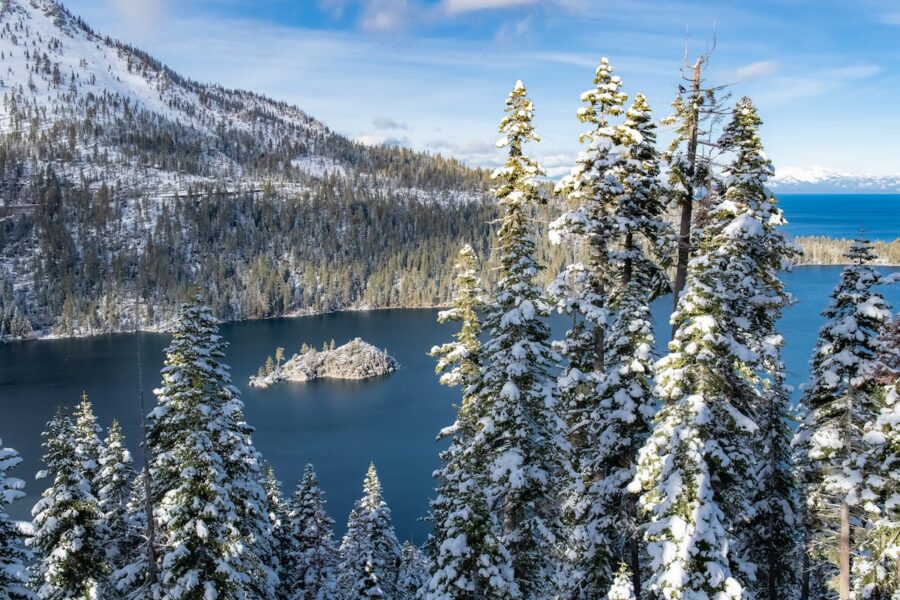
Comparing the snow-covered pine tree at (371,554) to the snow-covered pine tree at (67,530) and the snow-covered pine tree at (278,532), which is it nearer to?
the snow-covered pine tree at (278,532)

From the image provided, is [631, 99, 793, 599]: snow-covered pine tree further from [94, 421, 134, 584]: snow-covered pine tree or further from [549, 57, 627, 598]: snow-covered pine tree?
[94, 421, 134, 584]: snow-covered pine tree

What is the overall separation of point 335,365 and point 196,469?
114 m

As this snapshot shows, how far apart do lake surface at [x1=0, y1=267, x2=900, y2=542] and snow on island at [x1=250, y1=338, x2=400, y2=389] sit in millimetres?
3161

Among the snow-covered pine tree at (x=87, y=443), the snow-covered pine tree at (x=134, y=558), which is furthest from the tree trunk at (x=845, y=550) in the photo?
the snow-covered pine tree at (x=87, y=443)

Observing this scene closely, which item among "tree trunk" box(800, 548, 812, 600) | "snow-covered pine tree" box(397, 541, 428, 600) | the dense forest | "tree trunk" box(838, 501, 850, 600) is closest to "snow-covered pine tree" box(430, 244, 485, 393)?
the dense forest

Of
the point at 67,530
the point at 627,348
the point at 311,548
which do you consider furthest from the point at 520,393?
the point at 311,548

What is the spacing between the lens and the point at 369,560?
3038cm

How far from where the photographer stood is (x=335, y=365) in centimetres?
13125

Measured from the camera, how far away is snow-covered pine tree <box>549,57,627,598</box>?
17.0 metres

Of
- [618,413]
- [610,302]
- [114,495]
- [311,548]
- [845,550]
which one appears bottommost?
[311,548]

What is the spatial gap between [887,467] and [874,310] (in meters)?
4.40

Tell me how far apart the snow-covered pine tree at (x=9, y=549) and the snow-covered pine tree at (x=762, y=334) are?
17.7m

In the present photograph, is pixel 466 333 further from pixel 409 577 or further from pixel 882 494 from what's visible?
pixel 409 577

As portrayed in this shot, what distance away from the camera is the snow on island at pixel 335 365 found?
12838cm
